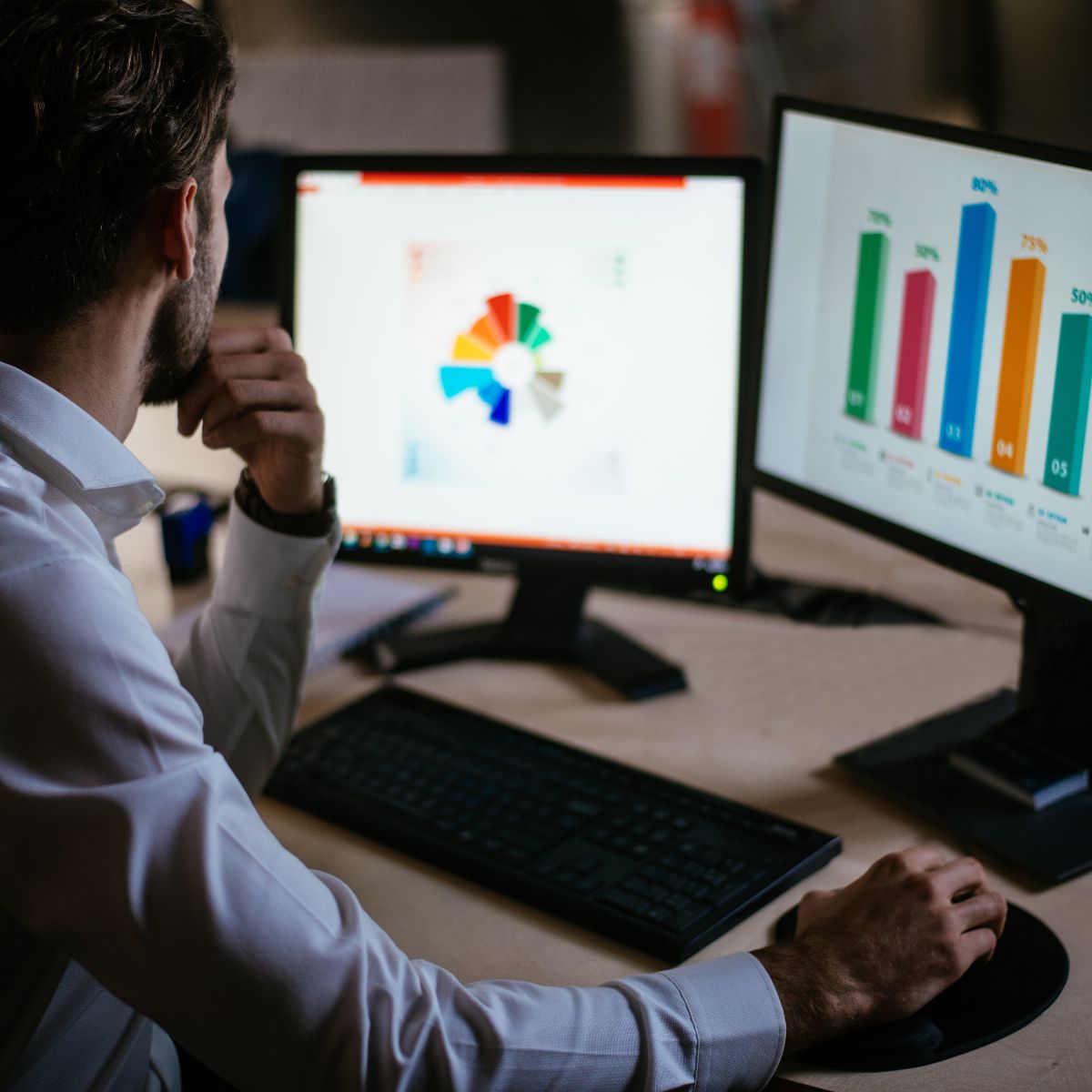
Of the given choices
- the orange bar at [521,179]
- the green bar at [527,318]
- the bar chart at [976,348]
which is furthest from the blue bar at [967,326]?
the green bar at [527,318]

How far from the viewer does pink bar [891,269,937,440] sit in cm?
101

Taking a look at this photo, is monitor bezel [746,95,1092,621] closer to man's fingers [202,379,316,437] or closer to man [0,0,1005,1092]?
man [0,0,1005,1092]

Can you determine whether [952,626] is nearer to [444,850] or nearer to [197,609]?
[444,850]

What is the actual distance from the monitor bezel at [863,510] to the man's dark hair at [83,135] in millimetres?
527

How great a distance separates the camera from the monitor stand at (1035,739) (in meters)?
0.94

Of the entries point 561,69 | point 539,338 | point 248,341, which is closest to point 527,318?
point 539,338

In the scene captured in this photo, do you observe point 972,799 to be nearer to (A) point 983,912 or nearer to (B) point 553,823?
(A) point 983,912

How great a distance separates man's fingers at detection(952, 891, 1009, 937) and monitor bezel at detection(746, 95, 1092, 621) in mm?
227

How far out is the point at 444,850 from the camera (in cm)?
94

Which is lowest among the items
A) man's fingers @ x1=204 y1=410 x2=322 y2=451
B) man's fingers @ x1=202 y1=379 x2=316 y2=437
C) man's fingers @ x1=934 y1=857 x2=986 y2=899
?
man's fingers @ x1=934 y1=857 x2=986 y2=899

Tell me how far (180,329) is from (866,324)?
563 millimetres

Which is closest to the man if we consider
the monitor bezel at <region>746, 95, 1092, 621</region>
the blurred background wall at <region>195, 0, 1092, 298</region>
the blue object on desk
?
the monitor bezel at <region>746, 95, 1092, 621</region>

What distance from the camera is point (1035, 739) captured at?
3.52ft

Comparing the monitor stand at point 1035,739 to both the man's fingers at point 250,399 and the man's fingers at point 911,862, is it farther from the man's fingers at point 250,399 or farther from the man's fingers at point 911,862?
the man's fingers at point 250,399
